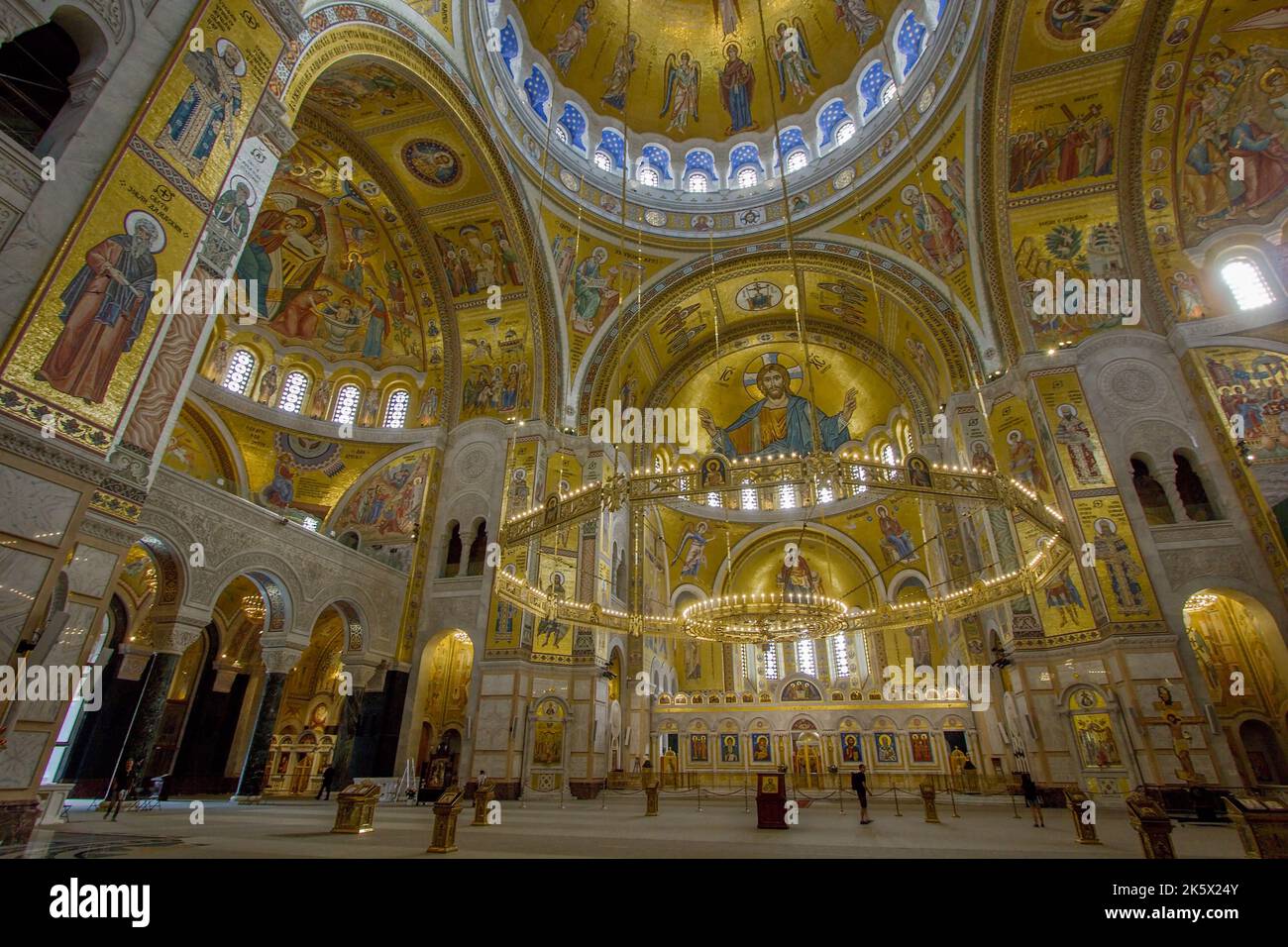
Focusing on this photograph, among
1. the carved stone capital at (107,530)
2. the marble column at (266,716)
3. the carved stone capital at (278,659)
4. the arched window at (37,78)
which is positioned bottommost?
the marble column at (266,716)

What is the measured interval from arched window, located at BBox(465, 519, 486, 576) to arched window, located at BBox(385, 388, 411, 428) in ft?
16.5

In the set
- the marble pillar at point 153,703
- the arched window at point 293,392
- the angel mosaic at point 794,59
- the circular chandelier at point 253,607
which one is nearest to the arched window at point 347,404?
the arched window at point 293,392

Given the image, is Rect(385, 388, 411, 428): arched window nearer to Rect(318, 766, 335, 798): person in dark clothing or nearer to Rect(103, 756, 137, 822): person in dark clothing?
Rect(318, 766, 335, 798): person in dark clothing

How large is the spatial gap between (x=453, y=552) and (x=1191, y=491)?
18.2 metres

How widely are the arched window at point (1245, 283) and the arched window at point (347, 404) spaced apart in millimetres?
23717

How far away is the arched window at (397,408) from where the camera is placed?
19.2m

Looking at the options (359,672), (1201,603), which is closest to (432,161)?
(359,672)

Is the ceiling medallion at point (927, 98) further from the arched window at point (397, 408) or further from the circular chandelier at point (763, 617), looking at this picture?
the arched window at point (397, 408)

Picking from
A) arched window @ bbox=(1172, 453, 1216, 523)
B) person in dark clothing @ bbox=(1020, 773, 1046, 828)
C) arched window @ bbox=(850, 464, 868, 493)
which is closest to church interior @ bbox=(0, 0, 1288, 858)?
arched window @ bbox=(850, 464, 868, 493)

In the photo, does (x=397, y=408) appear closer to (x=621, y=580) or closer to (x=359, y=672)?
(x=359, y=672)

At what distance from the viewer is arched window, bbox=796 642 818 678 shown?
24125 millimetres

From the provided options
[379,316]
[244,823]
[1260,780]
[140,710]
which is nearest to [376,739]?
[140,710]

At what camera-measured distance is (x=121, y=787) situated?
9047mm
